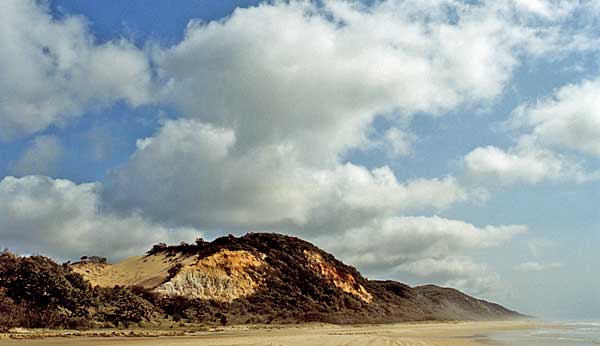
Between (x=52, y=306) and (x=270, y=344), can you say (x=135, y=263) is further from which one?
(x=270, y=344)

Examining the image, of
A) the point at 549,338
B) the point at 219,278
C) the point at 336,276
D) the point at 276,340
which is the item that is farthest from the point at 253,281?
the point at 276,340

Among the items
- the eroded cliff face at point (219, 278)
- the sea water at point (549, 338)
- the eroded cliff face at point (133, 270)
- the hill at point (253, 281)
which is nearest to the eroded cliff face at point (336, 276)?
the hill at point (253, 281)

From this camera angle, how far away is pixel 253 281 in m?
73.2

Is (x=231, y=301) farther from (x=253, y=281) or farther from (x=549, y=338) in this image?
(x=549, y=338)

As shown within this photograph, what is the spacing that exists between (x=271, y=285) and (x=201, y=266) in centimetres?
1001

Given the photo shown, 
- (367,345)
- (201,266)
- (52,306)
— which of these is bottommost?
(367,345)

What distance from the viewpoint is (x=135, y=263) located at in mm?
76625

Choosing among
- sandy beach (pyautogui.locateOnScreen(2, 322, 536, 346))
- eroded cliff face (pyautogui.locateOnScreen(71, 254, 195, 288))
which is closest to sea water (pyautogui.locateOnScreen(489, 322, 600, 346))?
sandy beach (pyautogui.locateOnScreen(2, 322, 536, 346))

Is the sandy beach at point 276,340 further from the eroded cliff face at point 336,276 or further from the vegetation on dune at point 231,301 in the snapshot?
the eroded cliff face at point 336,276

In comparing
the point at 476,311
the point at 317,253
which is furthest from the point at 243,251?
the point at 476,311

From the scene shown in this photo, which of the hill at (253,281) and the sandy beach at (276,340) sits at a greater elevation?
the hill at (253,281)

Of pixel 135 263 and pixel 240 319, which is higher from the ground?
pixel 135 263

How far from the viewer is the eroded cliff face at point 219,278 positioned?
65.2 meters

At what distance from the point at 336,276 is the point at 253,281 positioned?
18049 mm
